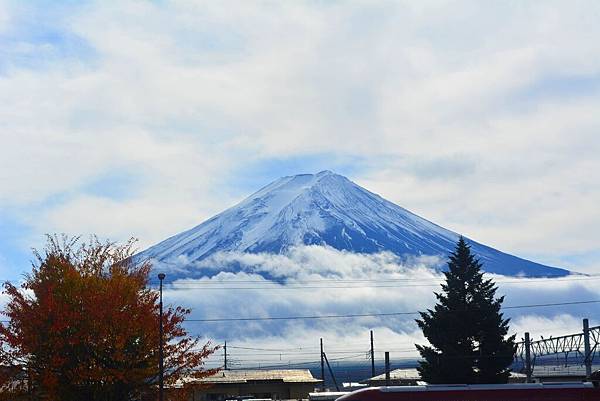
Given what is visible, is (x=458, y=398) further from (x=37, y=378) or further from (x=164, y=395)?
(x=37, y=378)

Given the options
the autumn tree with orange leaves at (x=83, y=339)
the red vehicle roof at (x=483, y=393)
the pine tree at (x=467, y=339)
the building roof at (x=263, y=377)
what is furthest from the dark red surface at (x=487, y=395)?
the building roof at (x=263, y=377)

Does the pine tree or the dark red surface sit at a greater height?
the pine tree

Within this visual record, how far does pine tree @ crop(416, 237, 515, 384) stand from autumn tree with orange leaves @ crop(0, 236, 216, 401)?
23978mm

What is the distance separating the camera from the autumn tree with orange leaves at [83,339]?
41906 mm

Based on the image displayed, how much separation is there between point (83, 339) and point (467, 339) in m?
32.0

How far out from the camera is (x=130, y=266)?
49125 mm

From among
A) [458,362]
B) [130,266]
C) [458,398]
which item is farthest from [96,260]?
[458,362]

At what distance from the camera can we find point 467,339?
63.8 m

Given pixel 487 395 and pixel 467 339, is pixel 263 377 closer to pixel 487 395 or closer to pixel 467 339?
pixel 467 339

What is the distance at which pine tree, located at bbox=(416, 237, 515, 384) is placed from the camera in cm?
6272

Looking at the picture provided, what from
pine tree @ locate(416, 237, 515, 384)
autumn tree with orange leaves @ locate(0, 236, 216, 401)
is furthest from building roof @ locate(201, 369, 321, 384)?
autumn tree with orange leaves @ locate(0, 236, 216, 401)

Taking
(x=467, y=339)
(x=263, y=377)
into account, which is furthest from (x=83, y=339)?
(x=263, y=377)

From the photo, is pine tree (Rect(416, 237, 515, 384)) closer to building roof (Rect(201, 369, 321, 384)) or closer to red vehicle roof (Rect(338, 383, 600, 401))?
red vehicle roof (Rect(338, 383, 600, 401))

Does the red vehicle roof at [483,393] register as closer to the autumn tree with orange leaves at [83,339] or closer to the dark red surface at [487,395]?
the dark red surface at [487,395]
